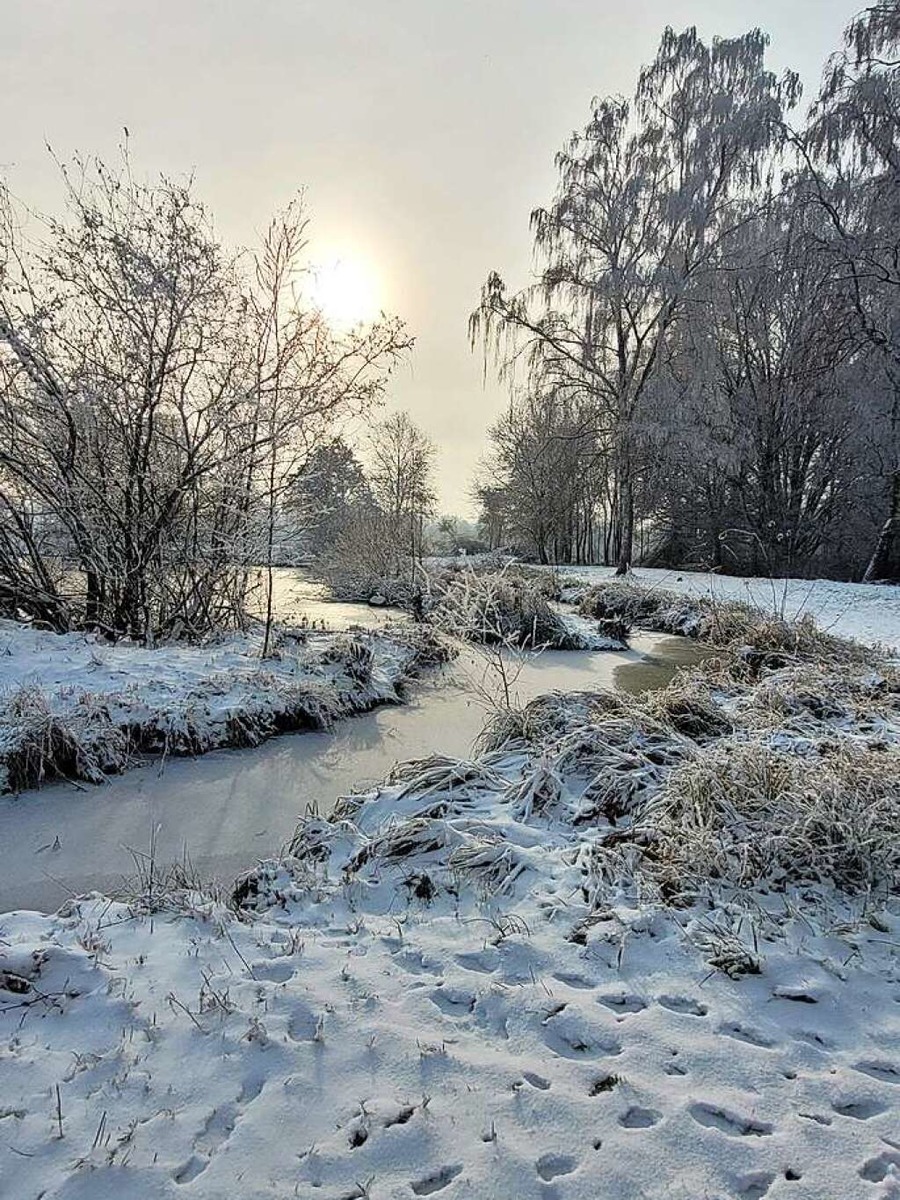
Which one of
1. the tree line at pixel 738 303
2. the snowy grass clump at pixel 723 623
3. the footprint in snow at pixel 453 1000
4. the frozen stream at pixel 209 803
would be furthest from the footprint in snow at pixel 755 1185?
the tree line at pixel 738 303

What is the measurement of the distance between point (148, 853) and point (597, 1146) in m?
2.59

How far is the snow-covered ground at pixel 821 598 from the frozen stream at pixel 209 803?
13.8 feet

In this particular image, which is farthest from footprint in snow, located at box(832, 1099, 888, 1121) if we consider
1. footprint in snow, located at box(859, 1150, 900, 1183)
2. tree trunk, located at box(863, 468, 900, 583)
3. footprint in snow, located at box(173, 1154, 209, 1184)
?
tree trunk, located at box(863, 468, 900, 583)

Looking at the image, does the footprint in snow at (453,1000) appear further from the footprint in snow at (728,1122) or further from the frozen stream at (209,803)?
the frozen stream at (209,803)

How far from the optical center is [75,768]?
422 centimetres

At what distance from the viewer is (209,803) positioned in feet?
13.0

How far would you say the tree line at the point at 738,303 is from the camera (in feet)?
28.8

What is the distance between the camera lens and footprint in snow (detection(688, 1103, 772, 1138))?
4.96ft

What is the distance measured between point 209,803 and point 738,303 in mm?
13682

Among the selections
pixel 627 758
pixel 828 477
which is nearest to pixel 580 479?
pixel 828 477

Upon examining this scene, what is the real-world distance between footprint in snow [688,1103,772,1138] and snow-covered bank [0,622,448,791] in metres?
3.86

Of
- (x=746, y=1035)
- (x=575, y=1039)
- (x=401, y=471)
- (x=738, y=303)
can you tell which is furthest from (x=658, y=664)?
(x=401, y=471)

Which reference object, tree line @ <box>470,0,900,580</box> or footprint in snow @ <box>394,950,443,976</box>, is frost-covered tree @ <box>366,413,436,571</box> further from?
footprint in snow @ <box>394,950,443,976</box>

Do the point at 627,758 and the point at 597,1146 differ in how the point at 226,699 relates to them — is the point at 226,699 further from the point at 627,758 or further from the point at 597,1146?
the point at 597,1146
